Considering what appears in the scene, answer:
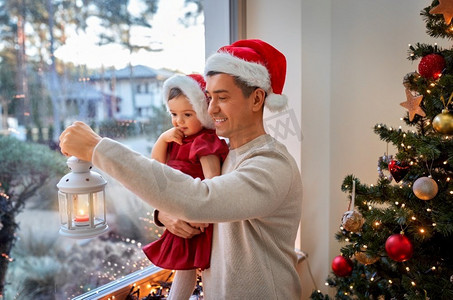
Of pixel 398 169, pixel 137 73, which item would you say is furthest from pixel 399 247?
pixel 137 73

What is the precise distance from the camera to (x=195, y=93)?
125cm

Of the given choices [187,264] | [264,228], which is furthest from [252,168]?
[187,264]

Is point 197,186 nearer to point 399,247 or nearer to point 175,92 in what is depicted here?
point 175,92

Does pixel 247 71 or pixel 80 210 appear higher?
pixel 247 71

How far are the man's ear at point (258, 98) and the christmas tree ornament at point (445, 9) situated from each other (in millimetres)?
711

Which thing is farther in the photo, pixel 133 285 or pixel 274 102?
pixel 133 285

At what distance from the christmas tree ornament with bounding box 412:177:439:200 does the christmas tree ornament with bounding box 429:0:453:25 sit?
0.57 meters

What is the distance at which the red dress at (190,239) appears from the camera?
122 cm

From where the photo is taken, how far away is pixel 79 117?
1589 mm

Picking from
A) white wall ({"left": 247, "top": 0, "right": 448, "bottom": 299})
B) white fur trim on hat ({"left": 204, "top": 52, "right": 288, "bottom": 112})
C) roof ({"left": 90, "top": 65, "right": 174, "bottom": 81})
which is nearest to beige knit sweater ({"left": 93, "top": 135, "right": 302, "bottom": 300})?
white fur trim on hat ({"left": 204, "top": 52, "right": 288, "bottom": 112})

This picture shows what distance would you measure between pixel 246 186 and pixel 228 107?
0.27 meters

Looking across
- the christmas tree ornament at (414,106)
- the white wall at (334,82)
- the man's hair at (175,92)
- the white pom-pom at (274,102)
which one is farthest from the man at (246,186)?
the white wall at (334,82)

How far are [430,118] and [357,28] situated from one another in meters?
0.96

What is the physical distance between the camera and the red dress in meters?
1.22
